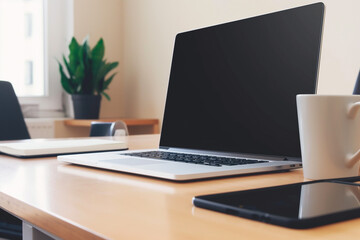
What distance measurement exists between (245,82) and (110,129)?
1011mm

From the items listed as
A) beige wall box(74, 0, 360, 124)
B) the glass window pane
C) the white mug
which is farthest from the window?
the white mug

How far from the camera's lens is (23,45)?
10.6 ft

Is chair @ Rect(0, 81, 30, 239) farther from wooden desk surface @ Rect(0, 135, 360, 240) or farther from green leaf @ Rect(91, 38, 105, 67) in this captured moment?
green leaf @ Rect(91, 38, 105, 67)

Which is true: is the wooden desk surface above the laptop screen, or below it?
below

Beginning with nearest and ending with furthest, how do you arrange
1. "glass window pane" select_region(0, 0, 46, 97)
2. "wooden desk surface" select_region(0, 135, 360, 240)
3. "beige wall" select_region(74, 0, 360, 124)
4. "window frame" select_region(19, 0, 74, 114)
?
"wooden desk surface" select_region(0, 135, 360, 240)
"beige wall" select_region(74, 0, 360, 124)
"glass window pane" select_region(0, 0, 46, 97)
"window frame" select_region(19, 0, 74, 114)

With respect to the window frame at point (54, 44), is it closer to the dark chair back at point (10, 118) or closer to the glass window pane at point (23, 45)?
the glass window pane at point (23, 45)

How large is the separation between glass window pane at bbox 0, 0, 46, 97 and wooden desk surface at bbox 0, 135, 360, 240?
8.76 feet

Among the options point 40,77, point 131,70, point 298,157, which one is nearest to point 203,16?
point 131,70

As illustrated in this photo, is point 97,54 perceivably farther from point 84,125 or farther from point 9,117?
point 9,117

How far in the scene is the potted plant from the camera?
3.04m

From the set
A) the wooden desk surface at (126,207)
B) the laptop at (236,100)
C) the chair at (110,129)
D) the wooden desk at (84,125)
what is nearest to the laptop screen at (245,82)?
the laptop at (236,100)

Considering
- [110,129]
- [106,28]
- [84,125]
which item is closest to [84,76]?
[84,125]

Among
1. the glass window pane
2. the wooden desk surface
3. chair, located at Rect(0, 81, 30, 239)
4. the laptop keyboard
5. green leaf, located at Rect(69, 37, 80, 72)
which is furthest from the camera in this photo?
the glass window pane

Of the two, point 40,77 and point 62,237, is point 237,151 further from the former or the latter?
point 40,77
